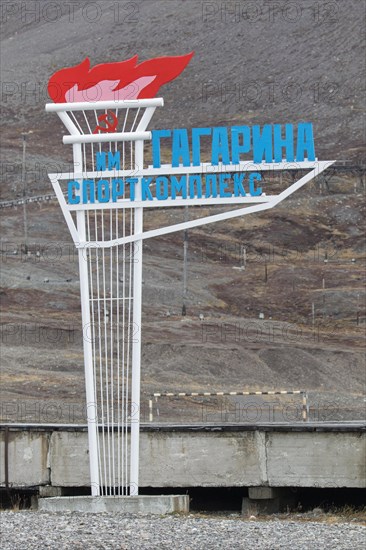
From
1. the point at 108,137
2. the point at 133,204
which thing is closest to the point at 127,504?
the point at 133,204

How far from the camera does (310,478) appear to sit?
22344 millimetres

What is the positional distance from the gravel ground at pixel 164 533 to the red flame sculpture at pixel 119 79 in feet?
21.8

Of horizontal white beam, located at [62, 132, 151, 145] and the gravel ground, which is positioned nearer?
the gravel ground

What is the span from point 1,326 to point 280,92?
51713 mm

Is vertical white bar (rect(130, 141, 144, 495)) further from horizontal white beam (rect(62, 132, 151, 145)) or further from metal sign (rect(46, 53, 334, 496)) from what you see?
horizontal white beam (rect(62, 132, 151, 145))

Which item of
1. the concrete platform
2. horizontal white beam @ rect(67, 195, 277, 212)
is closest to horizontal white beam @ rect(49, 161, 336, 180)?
horizontal white beam @ rect(67, 195, 277, 212)

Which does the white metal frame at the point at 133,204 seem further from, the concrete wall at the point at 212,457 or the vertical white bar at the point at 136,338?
the concrete wall at the point at 212,457

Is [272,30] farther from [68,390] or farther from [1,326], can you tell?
[68,390]

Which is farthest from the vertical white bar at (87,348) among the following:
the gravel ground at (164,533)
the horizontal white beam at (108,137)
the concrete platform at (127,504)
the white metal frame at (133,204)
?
the gravel ground at (164,533)

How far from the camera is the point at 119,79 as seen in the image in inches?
782

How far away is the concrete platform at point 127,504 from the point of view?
19719 millimetres

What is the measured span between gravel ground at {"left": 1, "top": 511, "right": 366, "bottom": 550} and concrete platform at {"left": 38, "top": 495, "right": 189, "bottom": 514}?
647mm

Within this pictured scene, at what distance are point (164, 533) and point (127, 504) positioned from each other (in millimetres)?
3117

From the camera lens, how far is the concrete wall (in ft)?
72.9
